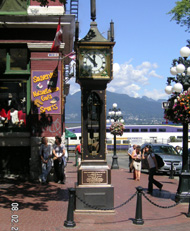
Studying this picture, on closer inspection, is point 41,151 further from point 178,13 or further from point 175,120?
point 178,13

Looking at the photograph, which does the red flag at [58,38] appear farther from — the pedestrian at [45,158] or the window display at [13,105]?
the pedestrian at [45,158]

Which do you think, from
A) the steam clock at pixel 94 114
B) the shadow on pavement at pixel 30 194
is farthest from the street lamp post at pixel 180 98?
the shadow on pavement at pixel 30 194

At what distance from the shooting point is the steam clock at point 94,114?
9.94 meters

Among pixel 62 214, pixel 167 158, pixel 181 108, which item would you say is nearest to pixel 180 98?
pixel 181 108

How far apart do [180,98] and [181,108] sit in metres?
0.30

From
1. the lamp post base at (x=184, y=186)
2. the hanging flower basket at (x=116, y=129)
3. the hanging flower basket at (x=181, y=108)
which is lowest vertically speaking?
the lamp post base at (x=184, y=186)

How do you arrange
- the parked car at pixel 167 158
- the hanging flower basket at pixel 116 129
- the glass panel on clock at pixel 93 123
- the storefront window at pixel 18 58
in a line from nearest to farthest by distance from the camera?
the glass panel on clock at pixel 93 123 < the storefront window at pixel 18 58 < the parked car at pixel 167 158 < the hanging flower basket at pixel 116 129

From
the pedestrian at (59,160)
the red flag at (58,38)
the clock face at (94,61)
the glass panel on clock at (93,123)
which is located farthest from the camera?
the pedestrian at (59,160)

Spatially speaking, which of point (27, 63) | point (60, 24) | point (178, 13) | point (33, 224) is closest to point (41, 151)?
point (27, 63)

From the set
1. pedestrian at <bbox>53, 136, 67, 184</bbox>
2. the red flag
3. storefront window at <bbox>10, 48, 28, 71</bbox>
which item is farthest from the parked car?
the red flag

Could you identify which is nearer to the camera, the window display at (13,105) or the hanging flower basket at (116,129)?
the window display at (13,105)

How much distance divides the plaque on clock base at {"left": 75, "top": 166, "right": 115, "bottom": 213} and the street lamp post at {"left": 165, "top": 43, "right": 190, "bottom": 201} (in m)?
2.72

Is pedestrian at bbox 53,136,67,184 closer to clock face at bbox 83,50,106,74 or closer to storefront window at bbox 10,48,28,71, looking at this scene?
storefront window at bbox 10,48,28,71

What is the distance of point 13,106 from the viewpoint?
1590 centimetres
